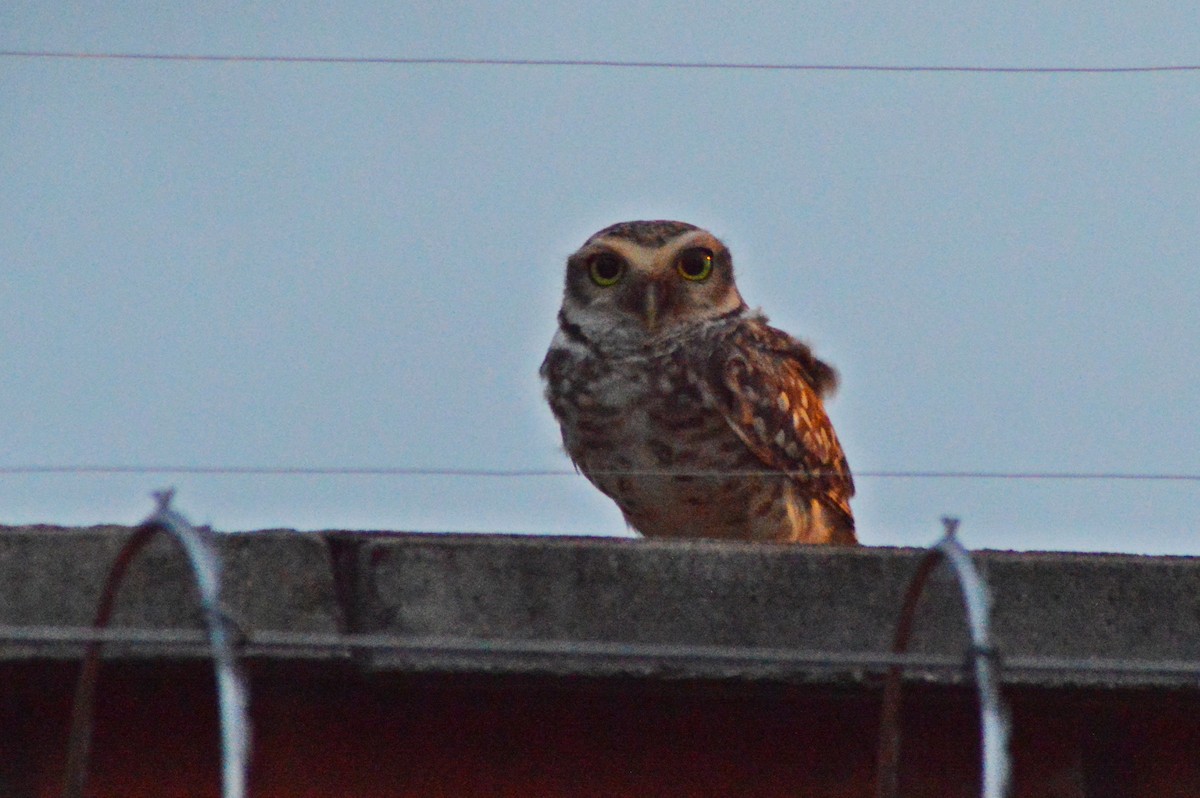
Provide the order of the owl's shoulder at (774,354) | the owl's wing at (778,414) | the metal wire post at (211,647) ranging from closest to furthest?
1. the metal wire post at (211,647)
2. the owl's wing at (778,414)
3. the owl's shoulder at (774,354)

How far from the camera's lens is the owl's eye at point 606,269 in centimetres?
565

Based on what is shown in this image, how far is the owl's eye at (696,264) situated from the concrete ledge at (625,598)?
10.0 feet

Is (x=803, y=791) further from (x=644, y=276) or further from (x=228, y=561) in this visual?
(x=644, y=276)

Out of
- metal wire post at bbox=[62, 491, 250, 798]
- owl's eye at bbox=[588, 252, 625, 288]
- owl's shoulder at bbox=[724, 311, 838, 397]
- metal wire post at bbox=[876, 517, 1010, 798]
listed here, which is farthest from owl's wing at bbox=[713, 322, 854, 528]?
metal wire post at bbox=[62, 491, 250, 798]

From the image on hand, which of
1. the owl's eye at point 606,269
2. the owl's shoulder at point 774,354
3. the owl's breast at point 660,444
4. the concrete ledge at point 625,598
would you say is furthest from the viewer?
the owl's eye at point 606,269

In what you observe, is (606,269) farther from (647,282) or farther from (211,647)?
(211,647)

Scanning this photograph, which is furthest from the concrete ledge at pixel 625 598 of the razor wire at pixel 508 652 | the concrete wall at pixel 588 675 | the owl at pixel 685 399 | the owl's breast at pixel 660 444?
the owl's breast at pixel 660 444

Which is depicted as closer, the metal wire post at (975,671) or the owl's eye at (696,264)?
the metal wire post at (975,671)

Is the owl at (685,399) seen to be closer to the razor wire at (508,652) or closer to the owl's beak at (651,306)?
the owl's beak at (651,306)

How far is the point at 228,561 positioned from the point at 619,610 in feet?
1.86

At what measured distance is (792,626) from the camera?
2607mm

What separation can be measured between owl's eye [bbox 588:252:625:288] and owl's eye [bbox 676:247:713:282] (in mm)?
188

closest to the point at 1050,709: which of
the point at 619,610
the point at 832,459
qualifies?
the point at 619,610

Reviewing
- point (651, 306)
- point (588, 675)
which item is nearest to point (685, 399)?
point (651, 306)
